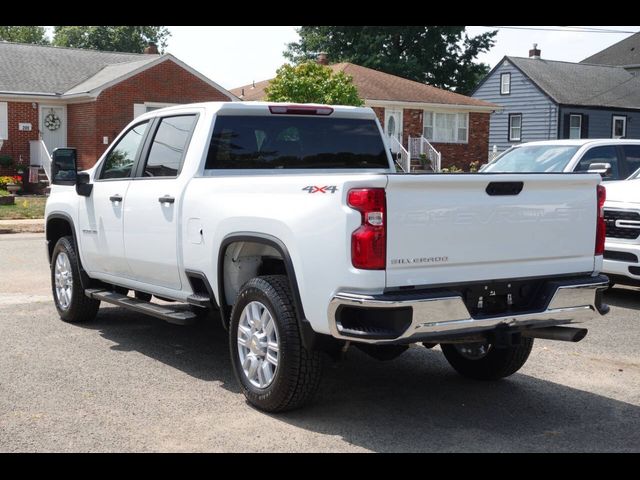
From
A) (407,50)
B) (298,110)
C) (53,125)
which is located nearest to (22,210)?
(53,125)

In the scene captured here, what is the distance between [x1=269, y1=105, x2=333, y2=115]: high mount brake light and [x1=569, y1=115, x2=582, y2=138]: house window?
4078 cm

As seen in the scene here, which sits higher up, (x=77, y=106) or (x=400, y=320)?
(x=77, y=106)

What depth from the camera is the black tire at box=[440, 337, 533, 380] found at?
645 cm

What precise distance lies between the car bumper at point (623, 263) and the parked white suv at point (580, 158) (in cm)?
157

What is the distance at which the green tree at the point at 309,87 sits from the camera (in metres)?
31.0

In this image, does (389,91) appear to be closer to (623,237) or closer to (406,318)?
(623,237)

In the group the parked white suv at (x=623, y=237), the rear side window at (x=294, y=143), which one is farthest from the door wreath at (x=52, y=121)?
the rear side window at (x=294, y=143)

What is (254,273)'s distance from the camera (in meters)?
6.33

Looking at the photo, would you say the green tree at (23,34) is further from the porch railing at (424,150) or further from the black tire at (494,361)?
the black tire at (494,361)

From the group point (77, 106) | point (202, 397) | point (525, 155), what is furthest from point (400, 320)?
point (77, 106)

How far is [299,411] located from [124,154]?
3.23 metres

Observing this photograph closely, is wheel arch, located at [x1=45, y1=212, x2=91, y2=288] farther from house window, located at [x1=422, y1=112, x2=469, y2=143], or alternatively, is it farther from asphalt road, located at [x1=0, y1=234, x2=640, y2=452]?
house window, located at [x1=422, y1=112, x2=469, y2=143]

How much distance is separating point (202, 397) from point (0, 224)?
14.3 m

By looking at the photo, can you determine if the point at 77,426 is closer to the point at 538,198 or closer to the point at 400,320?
the point at 400,320
